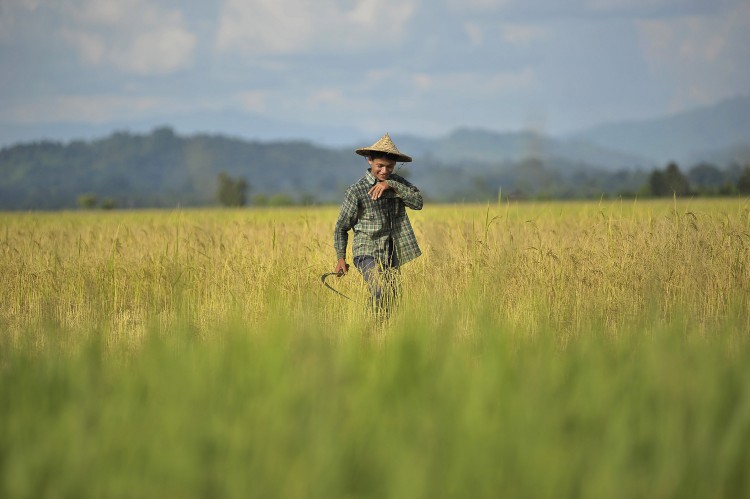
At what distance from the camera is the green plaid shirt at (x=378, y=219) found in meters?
6.46

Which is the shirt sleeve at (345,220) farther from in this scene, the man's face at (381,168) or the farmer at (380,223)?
the man's face at (381,168)

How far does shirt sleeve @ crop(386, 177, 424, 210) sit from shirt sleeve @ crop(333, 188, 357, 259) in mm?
348

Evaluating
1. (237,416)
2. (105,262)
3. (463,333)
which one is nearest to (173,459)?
(237,416)

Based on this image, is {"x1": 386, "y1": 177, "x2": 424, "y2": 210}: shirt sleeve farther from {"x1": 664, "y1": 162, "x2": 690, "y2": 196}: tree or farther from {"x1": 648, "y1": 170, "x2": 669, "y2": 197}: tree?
{"x1": 648, "y1": 170, "x2": 669, "y2": 197}: tree

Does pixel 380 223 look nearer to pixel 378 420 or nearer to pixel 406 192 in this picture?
pixel 406 192

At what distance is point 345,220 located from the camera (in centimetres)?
659

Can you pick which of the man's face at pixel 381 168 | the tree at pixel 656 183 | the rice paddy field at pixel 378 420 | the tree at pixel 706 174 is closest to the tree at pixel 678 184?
the man's face at pixel 381 168

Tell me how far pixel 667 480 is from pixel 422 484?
2.73 feet

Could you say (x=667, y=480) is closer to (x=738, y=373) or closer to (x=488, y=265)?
(x=738, y=373)

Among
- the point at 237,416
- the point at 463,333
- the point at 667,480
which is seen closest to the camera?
the point at 667,480

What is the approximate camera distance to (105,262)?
9.17 m

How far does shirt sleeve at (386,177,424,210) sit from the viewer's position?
6.34m

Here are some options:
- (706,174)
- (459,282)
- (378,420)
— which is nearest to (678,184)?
(459,282)

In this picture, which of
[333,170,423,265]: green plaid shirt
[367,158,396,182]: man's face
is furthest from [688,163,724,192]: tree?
[367,158,396,182]: man's face
